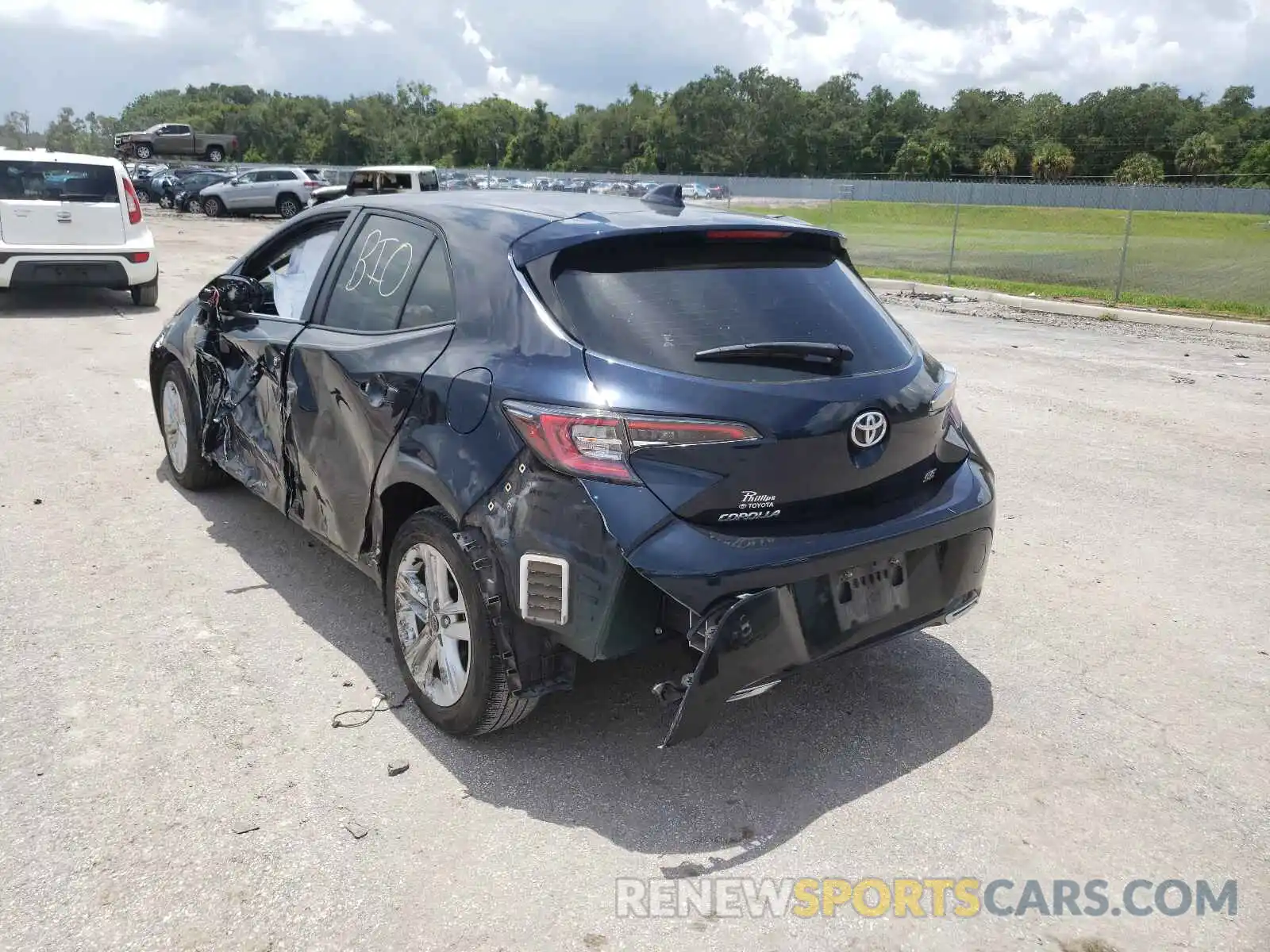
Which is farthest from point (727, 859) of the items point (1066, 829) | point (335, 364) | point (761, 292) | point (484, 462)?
point (335, 364)

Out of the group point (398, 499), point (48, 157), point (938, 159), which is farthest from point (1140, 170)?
point (398, 499)

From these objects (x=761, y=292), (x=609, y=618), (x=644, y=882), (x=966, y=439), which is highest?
(x=761, y=292)

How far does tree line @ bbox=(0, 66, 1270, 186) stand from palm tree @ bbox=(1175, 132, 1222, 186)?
44.1 feet

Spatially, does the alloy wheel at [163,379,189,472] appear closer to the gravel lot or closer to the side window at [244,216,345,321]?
the gravel lot

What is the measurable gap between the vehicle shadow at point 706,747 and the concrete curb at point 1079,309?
10.9 metres

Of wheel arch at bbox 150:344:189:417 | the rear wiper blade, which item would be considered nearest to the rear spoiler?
the rear wiper blade

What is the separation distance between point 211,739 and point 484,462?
54.7 inches

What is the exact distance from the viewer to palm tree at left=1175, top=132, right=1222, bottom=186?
7850cm

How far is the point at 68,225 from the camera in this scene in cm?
1209

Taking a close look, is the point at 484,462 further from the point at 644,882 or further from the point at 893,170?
the point at 893,170

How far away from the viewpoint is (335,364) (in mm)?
3887

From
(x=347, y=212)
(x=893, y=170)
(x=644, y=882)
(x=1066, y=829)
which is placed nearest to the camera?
(x=644, y=882)

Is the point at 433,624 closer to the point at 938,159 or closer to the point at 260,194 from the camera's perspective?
the point at 260,194

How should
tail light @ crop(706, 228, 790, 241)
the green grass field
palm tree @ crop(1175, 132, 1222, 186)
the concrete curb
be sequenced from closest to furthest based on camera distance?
tail light @ crop(706, 228, 790, 241) < the concrete curb < the green grass field < palm tree @ crop(1175, 132, 1222, 186)
